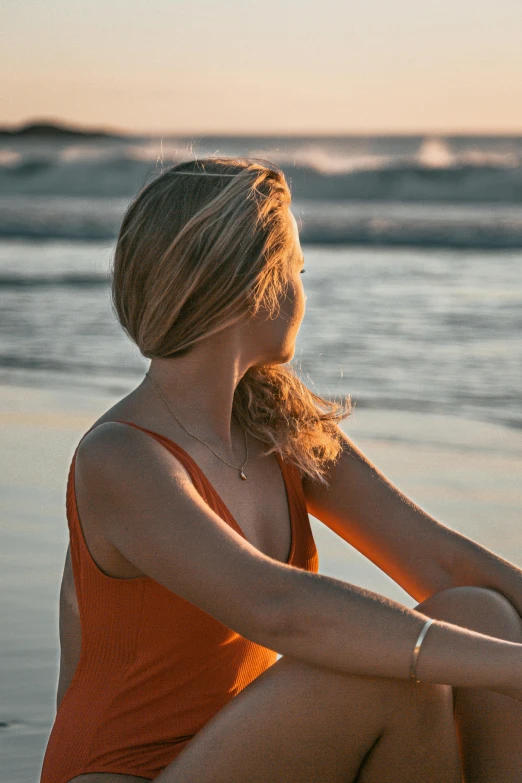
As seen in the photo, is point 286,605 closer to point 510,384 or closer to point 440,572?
point 440,572

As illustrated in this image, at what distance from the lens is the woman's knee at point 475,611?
90.4 inches

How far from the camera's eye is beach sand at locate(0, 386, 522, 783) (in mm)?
3268

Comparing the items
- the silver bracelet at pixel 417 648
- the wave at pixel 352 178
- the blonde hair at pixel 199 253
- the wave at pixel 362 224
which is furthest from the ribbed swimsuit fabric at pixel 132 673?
the wave at pixel 352 178

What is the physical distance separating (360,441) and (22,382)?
2268 mm

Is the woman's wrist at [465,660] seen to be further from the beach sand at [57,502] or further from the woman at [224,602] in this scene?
the beach sand at [57,502]

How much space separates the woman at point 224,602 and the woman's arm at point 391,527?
142 millimetres

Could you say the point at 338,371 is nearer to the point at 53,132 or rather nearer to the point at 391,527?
the point at 391,527

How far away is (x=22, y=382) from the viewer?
6.96 meters

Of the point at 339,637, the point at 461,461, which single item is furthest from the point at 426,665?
the point at 461,461

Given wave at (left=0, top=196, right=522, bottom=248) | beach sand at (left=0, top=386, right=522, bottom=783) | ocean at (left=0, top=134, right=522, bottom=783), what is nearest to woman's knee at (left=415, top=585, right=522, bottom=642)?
ocean at (left=0, top=134, right=522, bottom=783)

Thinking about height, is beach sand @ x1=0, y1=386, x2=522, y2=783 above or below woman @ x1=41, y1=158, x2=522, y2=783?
below

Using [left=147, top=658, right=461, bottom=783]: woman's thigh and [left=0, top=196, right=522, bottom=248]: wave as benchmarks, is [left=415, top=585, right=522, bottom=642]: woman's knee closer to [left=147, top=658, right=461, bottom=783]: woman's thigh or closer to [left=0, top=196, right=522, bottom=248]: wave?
[left=147, top=658, right=461, bottom=783]: woman's thigh

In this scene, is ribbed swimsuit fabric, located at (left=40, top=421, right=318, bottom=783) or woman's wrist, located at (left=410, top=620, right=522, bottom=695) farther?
ribbed swimsuit fabric, located at (left=40, top=421, right=318, bottom=783)

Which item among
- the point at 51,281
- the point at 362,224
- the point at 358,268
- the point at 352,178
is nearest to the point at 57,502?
the point at 51,281
